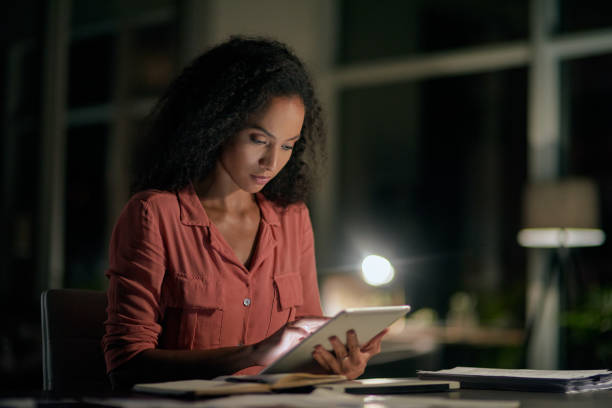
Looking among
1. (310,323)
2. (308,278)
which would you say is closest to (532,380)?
(310,323)

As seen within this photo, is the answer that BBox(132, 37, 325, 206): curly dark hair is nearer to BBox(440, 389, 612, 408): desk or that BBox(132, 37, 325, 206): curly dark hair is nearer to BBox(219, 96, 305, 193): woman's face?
BBox(219, 96, 305, 193): woman's face

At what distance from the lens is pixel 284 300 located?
6.19 feet

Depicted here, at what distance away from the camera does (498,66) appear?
19.4 ft

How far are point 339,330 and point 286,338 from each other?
11 cm

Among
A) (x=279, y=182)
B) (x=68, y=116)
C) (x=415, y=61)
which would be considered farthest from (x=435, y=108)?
(x=279, y=182)

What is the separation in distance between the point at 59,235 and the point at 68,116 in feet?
2.96

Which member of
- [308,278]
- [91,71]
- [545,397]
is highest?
[91,71]

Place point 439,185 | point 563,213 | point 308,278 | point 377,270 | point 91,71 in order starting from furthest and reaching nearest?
point 439,185, point 91,71, point 563,213, point 377,270, point 308,278

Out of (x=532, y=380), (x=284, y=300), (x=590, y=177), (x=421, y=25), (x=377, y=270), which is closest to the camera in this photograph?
(x=532, y=380)

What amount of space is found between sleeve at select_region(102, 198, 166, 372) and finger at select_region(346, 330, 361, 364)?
424 mm

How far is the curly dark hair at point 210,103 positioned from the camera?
5.86 feet

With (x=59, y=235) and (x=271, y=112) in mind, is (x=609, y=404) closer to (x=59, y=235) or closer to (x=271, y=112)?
(x=271, y=112)

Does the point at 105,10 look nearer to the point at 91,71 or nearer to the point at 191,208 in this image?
the point at 91,71

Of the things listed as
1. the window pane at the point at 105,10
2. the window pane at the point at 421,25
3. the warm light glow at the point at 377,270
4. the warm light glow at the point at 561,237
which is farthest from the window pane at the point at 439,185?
the warm light glow at the point at 377,270
